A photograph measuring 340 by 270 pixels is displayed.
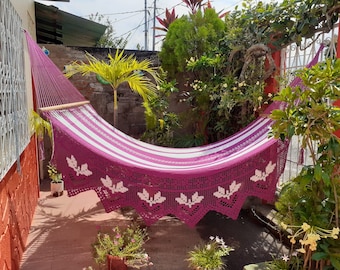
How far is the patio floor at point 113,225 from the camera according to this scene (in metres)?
2.50

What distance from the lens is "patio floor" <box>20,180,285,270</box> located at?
250 centimetres

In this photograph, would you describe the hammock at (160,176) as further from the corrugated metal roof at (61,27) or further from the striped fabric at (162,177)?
the corrugated metal roof at (61,27)

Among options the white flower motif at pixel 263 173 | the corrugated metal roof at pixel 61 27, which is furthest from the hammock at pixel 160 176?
the corrugated metal roof at pixel 61 27

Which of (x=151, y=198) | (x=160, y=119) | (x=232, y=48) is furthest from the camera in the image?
(x=160, y=119)

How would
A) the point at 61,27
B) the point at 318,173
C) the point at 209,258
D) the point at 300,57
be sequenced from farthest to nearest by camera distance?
the point at 61,27
the point at 300,57
the point at 209,258
the point at 318,173

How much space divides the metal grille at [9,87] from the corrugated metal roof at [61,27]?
1.95 m

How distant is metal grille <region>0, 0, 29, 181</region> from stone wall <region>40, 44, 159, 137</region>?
85.3 inches

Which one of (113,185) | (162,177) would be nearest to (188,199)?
(162,177)

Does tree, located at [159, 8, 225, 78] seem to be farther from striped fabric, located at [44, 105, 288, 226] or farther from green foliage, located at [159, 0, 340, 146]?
striped fabric, located at [44, 105, 288, 226]

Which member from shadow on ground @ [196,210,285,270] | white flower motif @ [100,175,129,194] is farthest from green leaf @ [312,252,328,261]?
white flower motif @ [100,175,129,194]

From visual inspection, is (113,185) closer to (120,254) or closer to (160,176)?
(160,176)

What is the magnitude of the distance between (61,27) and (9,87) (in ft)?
11.6

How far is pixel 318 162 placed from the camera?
5.44 feet

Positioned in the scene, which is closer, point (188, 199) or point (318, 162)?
point (318, 162)
